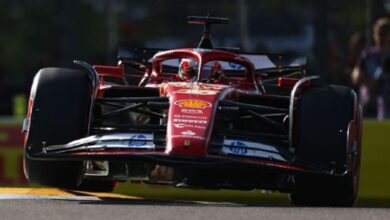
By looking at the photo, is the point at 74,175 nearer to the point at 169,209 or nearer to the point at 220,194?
the point at 169,209

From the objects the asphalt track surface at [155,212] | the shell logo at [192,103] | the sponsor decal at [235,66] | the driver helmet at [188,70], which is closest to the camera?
the asphalt track surface at [155,212]

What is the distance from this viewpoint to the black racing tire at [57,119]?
357 inches

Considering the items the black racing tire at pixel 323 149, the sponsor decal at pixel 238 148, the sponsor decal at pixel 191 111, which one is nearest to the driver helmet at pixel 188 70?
the sponsor decal at pixel 191 111

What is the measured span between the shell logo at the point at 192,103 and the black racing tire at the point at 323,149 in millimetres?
629

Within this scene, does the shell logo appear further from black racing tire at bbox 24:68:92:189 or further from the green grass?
the green grass

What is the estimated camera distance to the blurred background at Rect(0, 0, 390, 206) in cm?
1247

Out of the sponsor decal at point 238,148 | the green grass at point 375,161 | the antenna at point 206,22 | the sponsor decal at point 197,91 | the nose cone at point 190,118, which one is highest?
the antenna at point 206,22

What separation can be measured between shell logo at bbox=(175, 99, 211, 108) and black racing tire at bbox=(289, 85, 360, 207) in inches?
24.8

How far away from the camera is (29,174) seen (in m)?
9.31

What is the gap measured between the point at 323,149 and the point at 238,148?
0.58 m

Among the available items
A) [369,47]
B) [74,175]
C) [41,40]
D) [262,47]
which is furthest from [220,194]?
[41,40]

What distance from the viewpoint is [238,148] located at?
8711 millimetres

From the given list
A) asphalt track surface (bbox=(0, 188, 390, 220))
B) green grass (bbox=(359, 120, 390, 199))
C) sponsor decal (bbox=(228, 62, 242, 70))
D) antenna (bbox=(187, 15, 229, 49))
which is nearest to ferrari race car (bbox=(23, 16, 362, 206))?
asphalt track surface (bbox=(0, 188, 390, 220))

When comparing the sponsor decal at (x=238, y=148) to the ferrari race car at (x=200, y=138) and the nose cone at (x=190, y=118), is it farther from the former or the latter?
the nose cone at (x=190, y=118)
